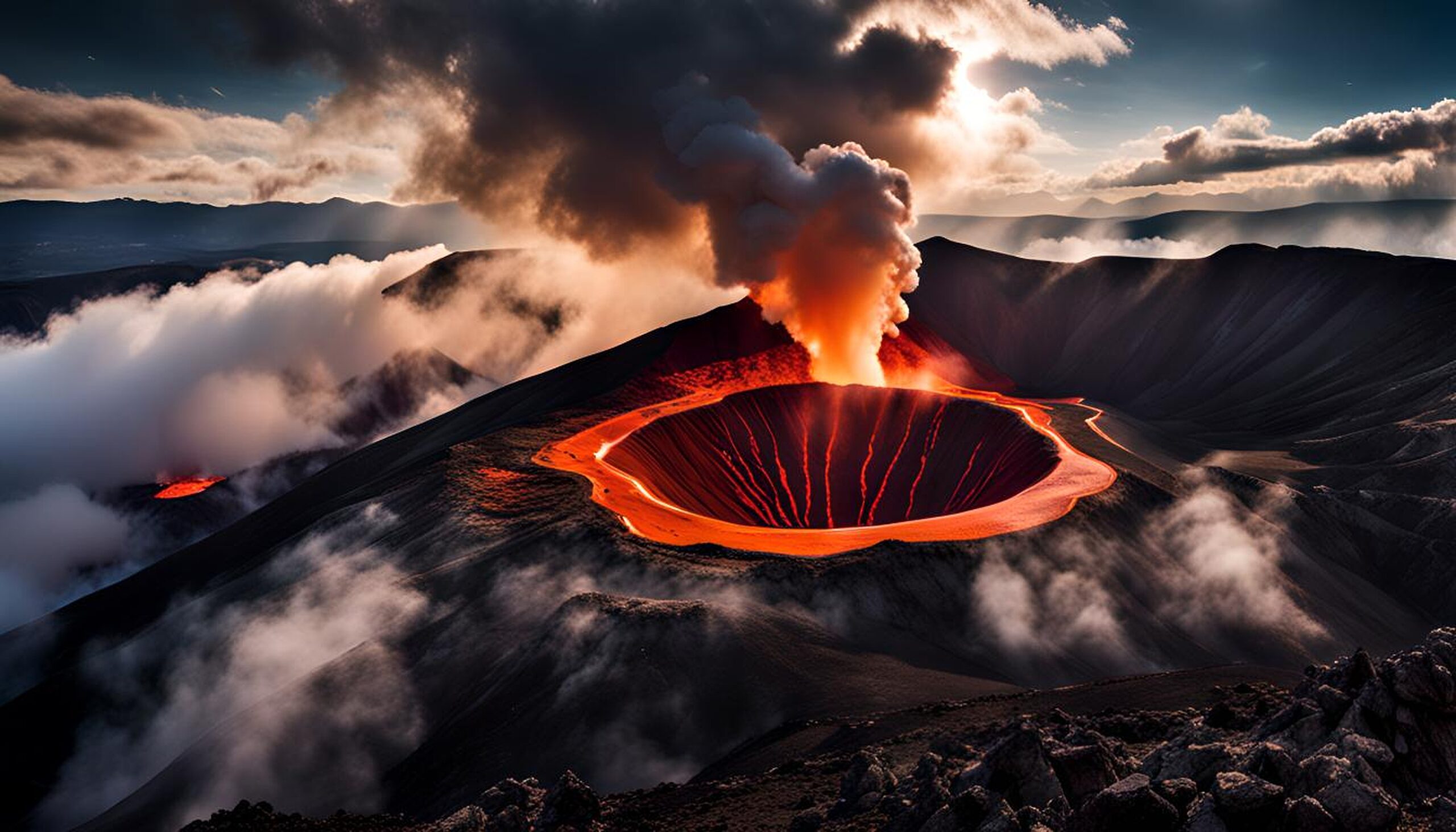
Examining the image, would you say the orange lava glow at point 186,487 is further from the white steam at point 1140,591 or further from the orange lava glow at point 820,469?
the white steam at point 1140,591

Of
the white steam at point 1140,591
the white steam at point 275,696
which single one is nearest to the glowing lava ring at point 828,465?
the white steam at point 1140,591

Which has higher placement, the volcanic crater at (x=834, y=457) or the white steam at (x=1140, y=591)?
the volcanic crater at (x=834, y=457)

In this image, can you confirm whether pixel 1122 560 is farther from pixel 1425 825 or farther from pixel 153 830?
pixel 153 830

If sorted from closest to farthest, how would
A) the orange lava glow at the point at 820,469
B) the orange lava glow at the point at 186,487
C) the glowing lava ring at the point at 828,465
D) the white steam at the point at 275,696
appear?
the white steam at the point at 275,696 → the orange lava glow at the point at 820,469 → the glowing lava ring at the point at 828,465 → the orange lava glow at the point at 186,487

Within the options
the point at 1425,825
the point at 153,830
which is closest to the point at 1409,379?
the point at 1425,825

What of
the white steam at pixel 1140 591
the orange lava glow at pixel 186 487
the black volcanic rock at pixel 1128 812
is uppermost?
the black volcanic rock at pixel 1128 812

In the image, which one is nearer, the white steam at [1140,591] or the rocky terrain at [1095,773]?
the rocky terrain at [1095,773]
